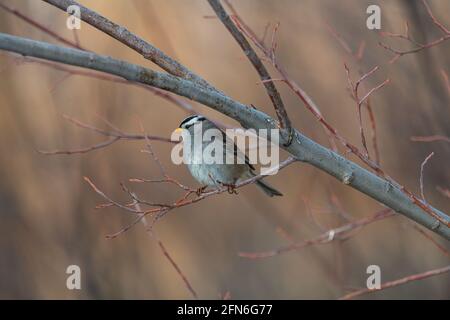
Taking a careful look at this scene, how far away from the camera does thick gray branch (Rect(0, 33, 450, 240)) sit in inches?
72.9

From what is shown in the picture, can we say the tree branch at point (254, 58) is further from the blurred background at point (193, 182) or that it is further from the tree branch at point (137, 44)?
the blurred background at point (193, 182)

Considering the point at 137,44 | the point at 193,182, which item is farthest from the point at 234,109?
the point at 193,182

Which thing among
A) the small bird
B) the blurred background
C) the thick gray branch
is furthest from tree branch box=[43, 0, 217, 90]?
the blurred background

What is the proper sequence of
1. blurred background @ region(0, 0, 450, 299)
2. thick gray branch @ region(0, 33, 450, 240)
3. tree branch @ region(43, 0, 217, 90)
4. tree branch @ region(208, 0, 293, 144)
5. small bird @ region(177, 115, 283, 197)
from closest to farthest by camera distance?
thick gray branch @ region(0, 33, 450, 240) → tree branch @ region(208, 0, 293, 144) → tree branch @ region(43, 0, 217, 90) → small bird @ region(177, 115, 283, 197) → blurred background @ region(0, 0, 450, 299)

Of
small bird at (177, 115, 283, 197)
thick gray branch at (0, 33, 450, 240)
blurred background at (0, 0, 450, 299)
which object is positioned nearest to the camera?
thick gray branch at (0, 33, 450, 240)

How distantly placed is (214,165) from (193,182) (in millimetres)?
2931

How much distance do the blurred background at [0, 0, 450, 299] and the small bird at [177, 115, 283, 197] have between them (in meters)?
1.03

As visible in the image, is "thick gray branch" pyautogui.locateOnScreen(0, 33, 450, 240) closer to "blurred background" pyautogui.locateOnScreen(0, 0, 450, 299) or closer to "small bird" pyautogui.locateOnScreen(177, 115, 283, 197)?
"small bird" pyautogui.locateOnScreen(177, 115, 283, 197)

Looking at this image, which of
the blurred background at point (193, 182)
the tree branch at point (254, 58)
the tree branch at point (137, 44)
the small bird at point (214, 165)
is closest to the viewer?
the tree branch at point (254, 58)

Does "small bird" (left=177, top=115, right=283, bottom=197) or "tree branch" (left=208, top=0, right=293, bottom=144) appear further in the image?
"small bird" (left=177, top=115, right=283, bottom=197)

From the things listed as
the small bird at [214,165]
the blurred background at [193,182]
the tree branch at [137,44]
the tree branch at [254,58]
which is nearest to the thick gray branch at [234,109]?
the tree branch at [254,58]

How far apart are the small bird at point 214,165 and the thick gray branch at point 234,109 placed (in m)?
1.29

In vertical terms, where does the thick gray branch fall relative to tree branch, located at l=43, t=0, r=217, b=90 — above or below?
below

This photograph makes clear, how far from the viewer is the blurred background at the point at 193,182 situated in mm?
4805
